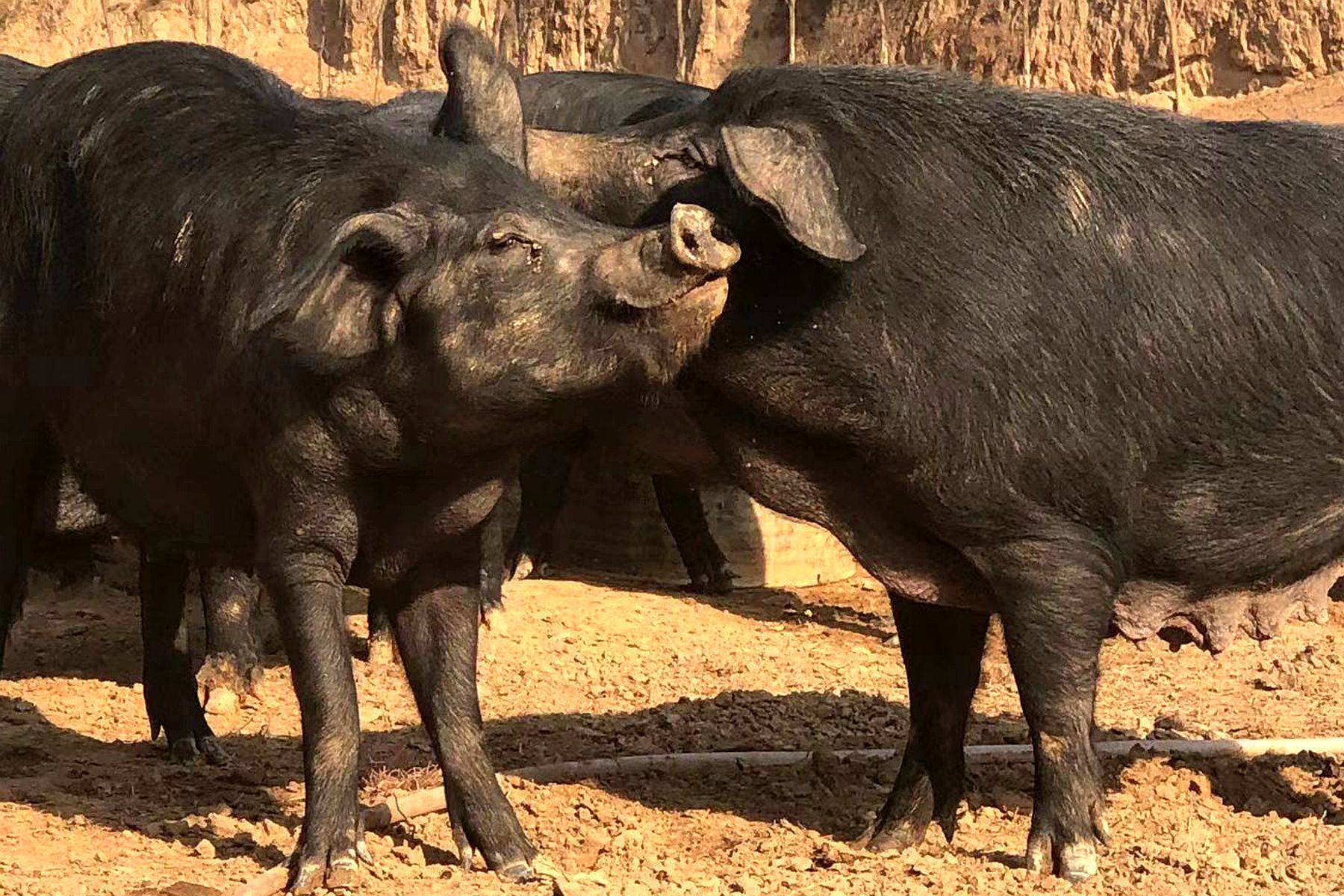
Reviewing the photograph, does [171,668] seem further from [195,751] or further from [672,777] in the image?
[672,777]

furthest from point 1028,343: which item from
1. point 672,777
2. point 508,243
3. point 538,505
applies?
point 538,505

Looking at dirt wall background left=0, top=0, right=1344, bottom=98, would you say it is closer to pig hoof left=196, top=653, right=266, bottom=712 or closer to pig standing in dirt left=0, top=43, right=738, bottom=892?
pig hoof left=196, top=653, right=266, bottom=712

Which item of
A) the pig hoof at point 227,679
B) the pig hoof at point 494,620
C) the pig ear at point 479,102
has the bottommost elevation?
the pig hoof at point 494,620

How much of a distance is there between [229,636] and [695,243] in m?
3.83

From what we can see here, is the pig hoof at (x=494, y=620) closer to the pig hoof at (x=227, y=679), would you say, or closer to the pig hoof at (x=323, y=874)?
the pig hoof at (x=227, y=679)

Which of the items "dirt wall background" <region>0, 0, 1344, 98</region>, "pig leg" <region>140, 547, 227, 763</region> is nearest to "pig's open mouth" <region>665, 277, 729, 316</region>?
"pig leg" <region>140, 547, 227, 763</region>

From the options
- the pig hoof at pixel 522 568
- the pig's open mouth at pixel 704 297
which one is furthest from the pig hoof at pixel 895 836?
the pig hoof at pixel 522 568

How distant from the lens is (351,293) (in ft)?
16.3

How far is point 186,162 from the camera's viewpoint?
218 inches

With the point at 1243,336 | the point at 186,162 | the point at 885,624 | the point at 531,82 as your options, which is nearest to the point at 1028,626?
the point at 1243,336

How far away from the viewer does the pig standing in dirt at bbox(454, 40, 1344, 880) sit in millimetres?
5441

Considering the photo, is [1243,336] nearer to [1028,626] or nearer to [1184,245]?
[1184,245]

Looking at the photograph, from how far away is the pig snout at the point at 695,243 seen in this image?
4812 millimetres

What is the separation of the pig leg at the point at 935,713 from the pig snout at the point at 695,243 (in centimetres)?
165
